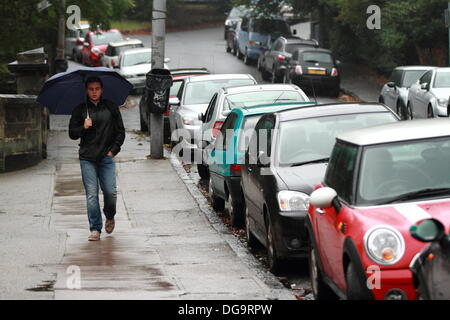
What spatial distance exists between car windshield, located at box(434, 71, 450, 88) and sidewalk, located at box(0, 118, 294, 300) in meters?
8.88

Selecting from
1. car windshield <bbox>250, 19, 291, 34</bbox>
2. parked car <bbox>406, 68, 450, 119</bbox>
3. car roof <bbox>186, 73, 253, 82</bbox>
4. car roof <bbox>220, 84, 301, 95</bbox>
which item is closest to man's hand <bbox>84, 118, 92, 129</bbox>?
car roof <bbox>220, 84, 301, 95</bbox>

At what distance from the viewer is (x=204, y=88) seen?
75.2 ft

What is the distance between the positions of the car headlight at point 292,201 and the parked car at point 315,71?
2502 cm

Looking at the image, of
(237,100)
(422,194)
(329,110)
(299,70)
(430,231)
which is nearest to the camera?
(430,231)

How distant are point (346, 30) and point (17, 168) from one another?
2556 cm

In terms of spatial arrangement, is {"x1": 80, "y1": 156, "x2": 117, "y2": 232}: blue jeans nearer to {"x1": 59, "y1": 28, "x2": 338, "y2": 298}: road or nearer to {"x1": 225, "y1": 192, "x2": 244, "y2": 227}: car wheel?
{"x1": 59, "y1": 28, "x2": 338, "y2": 298}: road

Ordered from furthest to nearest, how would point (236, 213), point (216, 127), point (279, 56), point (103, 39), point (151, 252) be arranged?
point (103, 39), point (279, 56), point (216, 127), point (236, 213), point (151, 252)

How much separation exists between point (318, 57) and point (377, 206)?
2911cm

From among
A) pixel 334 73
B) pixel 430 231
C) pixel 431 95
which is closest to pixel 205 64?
pixel 334 73

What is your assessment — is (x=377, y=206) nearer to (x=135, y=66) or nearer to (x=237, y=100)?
(x=237, y=100)

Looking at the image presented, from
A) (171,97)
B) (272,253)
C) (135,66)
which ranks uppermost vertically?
(272,253)

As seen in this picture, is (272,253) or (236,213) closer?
(272,253)

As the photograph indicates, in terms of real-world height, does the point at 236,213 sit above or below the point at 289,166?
below

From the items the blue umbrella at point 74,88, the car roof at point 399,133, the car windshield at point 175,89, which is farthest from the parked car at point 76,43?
the car roof at point 399,133
